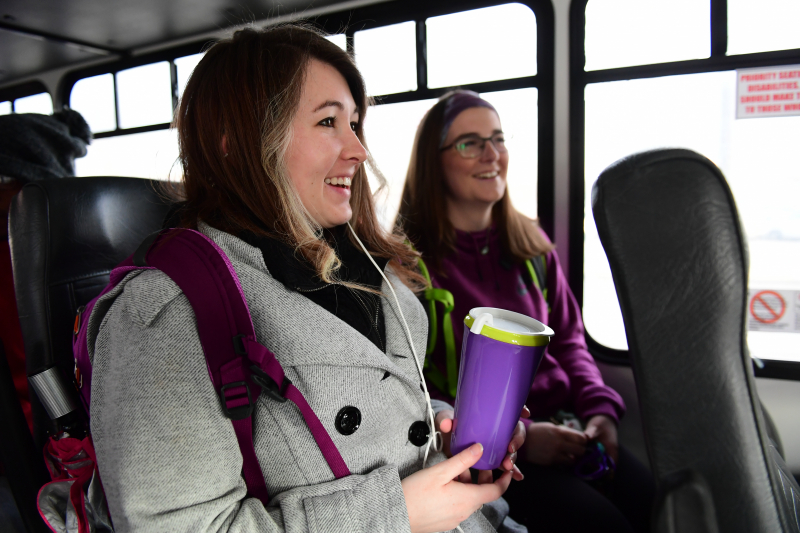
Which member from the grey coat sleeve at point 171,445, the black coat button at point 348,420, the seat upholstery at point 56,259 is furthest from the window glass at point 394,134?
the grey coat sleeve at point 171,445

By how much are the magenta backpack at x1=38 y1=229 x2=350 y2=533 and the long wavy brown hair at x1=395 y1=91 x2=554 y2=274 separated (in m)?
1.19

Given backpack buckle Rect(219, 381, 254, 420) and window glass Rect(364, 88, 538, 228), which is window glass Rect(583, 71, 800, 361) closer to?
window glass Rect(364, 88, 538, 228)

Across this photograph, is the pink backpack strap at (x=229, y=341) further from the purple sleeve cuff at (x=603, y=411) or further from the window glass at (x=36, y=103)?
the window glass at (x=36, y=103)

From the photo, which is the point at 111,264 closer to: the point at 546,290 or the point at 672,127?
the point at 546,290

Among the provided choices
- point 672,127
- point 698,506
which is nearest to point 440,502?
point 698,506

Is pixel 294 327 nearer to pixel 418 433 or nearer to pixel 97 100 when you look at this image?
pixel 418 433

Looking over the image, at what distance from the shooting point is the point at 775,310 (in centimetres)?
212

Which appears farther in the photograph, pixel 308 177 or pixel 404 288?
pixel 404 288

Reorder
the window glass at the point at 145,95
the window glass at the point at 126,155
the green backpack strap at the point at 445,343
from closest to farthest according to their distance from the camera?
the green backpack strap at the point at 445,343
the window glass at the point at 145,95
the window glass at the point at 126,155

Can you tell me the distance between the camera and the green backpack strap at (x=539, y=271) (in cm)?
208

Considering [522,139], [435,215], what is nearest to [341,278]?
A: [435,215]

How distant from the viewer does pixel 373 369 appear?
3.28ft

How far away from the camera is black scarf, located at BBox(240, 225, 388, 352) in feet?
3.22

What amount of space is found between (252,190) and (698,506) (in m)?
0.95
